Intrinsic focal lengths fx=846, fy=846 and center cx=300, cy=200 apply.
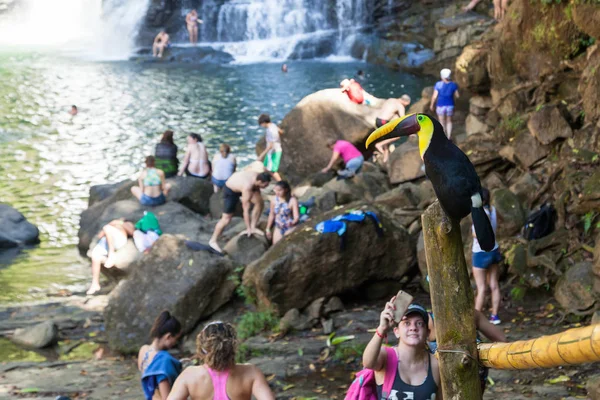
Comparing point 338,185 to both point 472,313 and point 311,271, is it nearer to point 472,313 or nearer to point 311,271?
point 311,271

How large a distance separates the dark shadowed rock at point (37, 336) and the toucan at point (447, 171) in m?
8.20

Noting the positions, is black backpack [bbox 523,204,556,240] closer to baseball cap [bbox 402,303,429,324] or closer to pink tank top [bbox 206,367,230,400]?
baseball cap [bbox 402,303,429,324]

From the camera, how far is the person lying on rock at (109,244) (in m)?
13.0

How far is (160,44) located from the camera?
36.0 meters

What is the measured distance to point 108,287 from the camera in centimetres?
1351

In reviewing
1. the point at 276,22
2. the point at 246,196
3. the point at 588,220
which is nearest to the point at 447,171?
the point at 588,220

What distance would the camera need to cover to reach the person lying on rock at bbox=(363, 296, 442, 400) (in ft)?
14.8

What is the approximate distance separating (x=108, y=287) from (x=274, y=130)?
4.87 meters

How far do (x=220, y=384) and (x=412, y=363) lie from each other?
1095 mm

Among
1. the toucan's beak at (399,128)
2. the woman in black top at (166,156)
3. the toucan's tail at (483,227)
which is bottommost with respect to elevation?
the woman in black top at (166,156)

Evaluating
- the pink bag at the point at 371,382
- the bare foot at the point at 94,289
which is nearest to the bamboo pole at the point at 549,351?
the pink bag at the point at 371,382

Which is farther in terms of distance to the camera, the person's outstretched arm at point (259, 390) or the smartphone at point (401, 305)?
the person's outstretched arm at point (259, 390)

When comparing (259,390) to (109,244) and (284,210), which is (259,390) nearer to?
(284,210)

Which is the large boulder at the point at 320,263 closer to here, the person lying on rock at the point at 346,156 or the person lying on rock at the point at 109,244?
the person lying on rock at the point at 109,244
